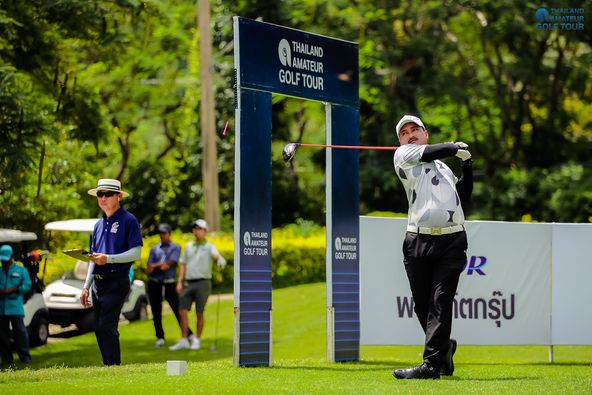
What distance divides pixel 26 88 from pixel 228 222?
20.3 m

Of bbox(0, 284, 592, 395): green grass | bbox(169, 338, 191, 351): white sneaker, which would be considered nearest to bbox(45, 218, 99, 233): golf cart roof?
bbox(169, 338, 191, 351): white sneaker

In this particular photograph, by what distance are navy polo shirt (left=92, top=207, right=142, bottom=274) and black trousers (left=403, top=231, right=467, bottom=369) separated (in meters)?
3.00

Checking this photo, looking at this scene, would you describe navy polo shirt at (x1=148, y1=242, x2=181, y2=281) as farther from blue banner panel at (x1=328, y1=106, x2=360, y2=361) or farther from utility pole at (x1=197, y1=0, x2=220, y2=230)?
utility pole at (x1=197, y1=0, x2=220, y2=230)

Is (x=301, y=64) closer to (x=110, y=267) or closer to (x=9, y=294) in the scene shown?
(x=110, y=267)

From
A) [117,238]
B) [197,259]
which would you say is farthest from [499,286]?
[197,259]

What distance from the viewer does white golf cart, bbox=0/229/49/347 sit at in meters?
19.8

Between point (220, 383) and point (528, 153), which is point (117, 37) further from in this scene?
point (528, 153)

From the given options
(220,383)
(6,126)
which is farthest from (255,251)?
(6,126)

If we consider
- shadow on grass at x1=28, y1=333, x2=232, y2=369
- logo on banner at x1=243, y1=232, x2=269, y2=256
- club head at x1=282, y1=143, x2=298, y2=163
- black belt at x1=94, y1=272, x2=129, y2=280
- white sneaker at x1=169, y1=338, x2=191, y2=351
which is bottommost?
shadow on grass at x1=28, y1=333, x2=232, y2=369

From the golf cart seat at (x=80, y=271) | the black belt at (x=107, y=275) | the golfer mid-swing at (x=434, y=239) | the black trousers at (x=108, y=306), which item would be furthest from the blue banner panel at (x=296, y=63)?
the golf cart seat at (x=80, y=271)

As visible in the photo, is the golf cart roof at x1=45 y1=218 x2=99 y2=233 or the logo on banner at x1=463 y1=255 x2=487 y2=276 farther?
the golf cart roof at x1=45 y1=218 x2=99 y2=233

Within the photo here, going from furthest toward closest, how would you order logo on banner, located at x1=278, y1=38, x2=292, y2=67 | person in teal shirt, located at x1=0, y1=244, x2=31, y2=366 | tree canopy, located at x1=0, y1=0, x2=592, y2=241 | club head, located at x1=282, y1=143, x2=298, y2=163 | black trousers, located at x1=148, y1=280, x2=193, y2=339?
tree canopy, located at x1=0, y1=0, x2=592, y2=241 → black trousers, located at x1=148, y1=280, x2=193, y2=339 → person in teal shirt, located at x1=0, y1=244, x2=31, y2=366 → logo on banner, located at x1=278, y1=38, x2=292, y2=67 → club head, located at x1=282, y1=143, x2=298, y2=163

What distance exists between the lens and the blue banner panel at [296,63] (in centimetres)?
1166

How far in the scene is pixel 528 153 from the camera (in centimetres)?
3781
